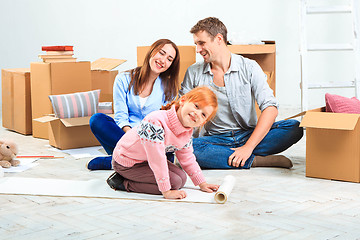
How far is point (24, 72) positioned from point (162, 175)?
2227mm

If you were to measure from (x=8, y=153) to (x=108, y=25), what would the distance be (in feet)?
10.5

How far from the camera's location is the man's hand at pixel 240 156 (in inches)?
111

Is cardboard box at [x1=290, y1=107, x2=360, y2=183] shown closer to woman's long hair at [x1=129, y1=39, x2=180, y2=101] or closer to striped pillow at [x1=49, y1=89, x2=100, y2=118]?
woman's long hair at [x1=129, y1=39, x2=180, y2=101]

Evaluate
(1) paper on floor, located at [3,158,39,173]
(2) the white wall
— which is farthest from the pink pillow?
(2) the white wall

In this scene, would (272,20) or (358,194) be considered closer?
(358,194)

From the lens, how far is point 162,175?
2197mm

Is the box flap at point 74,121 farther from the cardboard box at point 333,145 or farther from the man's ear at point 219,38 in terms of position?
the cardboard box at point 333,145

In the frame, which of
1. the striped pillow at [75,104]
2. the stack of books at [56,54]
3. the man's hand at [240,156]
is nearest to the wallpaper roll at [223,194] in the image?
the man's hand at [240,156]

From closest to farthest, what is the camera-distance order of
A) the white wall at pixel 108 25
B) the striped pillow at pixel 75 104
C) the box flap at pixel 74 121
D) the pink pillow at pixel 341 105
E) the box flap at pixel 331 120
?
1. the box flap at pixel 331 120
2. the pink pillow at pixel 341 105
3. the box flap at pixel 74 121
4. the striped pillow at pixel 75 104
5. the white wall at pixel 108 25

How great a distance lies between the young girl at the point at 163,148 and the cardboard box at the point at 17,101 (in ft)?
6.11

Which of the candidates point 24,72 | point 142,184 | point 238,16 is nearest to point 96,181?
point 142,184

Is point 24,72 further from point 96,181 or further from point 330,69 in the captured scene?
point 330,69

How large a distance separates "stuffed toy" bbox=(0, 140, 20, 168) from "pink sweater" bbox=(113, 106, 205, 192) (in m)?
0.91

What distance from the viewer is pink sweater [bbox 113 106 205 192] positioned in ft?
7.11
